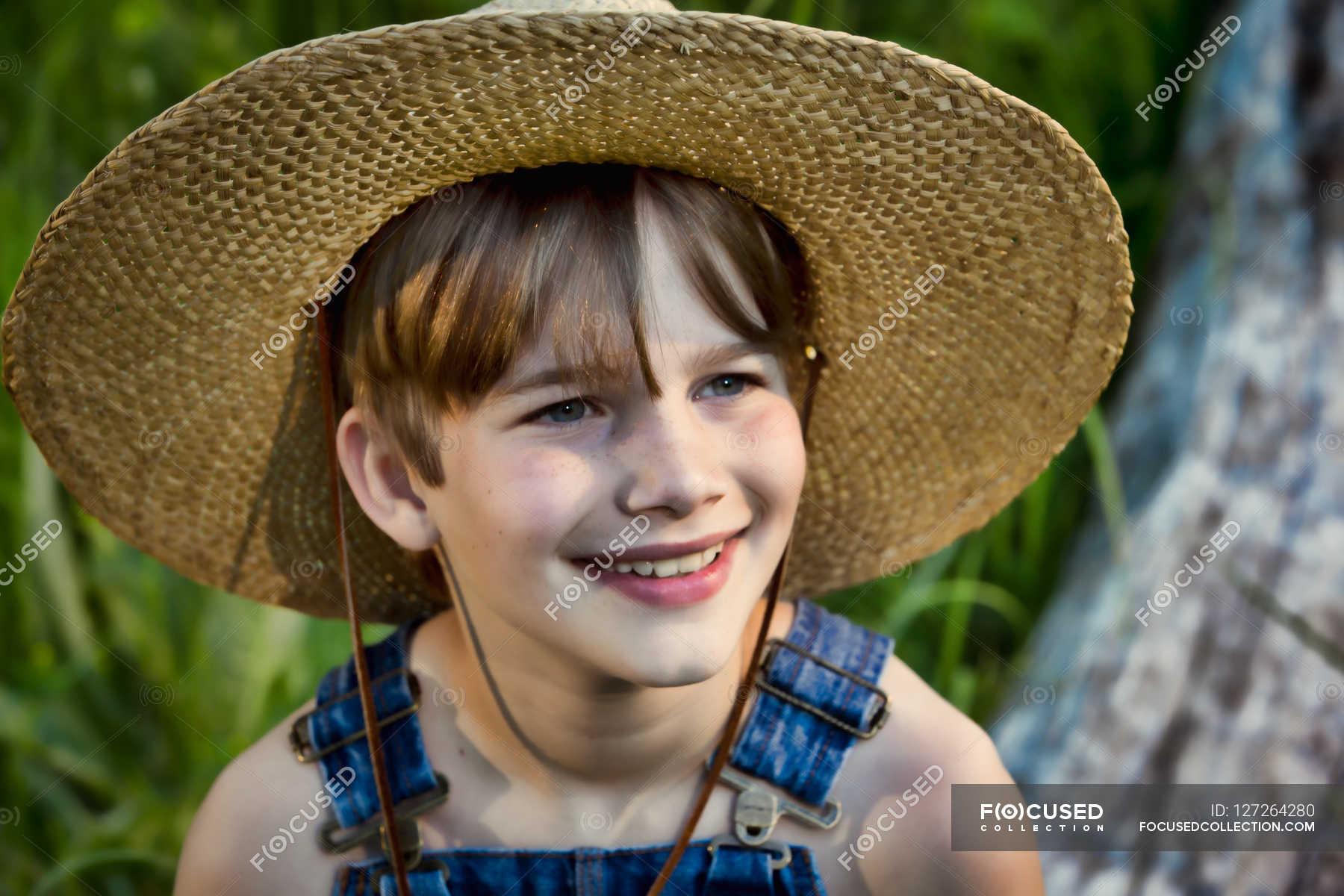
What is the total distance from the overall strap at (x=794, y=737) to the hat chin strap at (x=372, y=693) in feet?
0.09

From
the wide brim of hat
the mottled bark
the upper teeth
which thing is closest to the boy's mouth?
the upper teeth

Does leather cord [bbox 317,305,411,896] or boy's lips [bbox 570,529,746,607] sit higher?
boy's lips [bbox 570,529,746,607]

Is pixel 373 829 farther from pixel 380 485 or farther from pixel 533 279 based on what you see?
pixel 533 279

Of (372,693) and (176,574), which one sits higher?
(372,693)

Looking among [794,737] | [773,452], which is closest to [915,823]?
[794,737]

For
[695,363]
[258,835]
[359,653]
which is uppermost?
[695,363]

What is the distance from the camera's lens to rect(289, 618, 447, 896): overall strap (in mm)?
1619

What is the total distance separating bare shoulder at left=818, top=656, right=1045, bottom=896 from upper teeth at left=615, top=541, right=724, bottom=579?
16.0 inches

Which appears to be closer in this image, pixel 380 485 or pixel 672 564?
pixel 672 564

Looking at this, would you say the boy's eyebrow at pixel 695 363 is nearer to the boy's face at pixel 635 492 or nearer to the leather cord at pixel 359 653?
the boy's face at pixel 635 492

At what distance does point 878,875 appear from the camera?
1.63 meters

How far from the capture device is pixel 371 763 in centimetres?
166

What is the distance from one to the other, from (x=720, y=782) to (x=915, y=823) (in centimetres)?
28

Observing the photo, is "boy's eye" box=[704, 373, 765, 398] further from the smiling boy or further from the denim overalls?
the denim overalls
